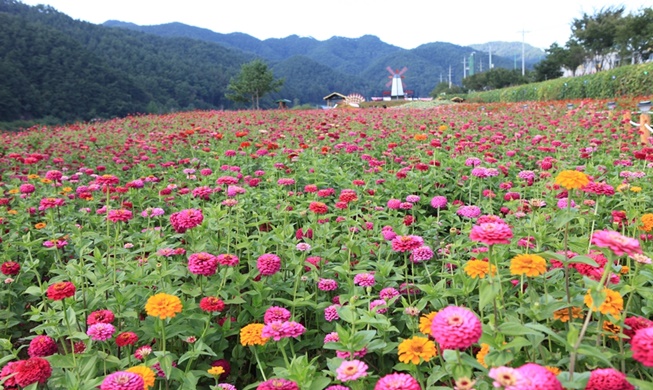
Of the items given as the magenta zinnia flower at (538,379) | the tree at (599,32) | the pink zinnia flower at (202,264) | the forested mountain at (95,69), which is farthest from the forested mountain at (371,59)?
the magenta zinnia flower at (538,379)

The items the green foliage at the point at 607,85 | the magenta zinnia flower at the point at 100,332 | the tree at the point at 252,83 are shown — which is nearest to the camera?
the magenta zinnia flower at the point at 100,332

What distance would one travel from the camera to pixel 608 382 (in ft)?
3.11

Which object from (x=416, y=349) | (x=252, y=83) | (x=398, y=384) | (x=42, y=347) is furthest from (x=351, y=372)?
(x=252, y=83)

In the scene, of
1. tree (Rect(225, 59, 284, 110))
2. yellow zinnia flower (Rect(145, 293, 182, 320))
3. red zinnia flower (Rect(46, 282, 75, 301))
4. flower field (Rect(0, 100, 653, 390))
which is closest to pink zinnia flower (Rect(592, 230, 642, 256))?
flower field (Rect(0, 100, 653, 390))

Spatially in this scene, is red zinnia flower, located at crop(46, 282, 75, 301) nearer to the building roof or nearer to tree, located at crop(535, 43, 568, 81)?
tree, located at crop(535, 43, 568, 81)

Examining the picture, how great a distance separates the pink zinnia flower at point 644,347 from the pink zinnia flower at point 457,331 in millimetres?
367

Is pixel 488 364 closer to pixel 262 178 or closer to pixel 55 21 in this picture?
pixel 262 178

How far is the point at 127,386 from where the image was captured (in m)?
1.11

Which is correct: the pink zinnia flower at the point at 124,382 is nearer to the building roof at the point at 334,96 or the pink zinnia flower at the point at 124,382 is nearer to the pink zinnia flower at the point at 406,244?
the pink zinnia flower at the point at 406,244

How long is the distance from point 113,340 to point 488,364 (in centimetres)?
143

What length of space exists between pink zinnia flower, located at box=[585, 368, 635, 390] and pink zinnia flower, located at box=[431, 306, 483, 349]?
28 centimetres

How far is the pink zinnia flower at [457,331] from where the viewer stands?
0.90 meters

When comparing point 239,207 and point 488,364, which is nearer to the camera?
point 488,364

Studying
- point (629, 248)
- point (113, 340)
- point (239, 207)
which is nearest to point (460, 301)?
point (629, 248)
